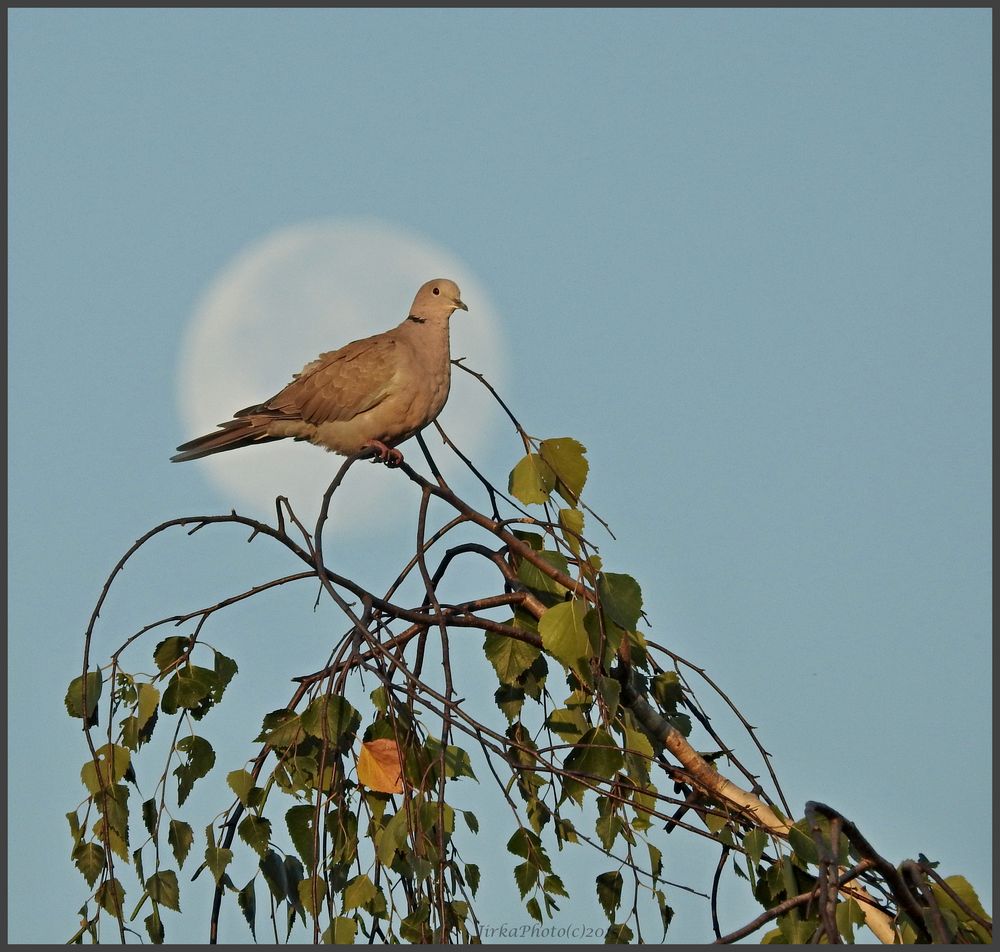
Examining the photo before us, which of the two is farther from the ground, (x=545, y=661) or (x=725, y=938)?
(x=545, y=661)

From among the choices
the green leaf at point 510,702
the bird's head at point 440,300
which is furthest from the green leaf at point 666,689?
the bird's head at point 440,300

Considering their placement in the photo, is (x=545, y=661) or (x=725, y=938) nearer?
(x=725, y=938)

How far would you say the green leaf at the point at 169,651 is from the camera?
3.08 meters

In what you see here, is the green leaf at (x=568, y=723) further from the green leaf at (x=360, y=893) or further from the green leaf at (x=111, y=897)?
the green leaf at (x=111, y=897)

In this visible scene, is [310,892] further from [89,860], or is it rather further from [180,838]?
[89,860]

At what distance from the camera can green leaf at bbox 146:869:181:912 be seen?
287 centimetres

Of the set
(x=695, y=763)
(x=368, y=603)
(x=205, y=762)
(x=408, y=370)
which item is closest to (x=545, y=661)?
(x=695, y=763)

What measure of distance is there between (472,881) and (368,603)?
73cm

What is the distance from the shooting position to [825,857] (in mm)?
2434

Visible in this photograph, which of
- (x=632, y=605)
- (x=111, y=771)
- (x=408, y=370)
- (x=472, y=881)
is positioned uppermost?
(x=408, y=370)

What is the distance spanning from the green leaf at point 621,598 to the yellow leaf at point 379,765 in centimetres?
59

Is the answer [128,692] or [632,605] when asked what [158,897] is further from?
[632,605]

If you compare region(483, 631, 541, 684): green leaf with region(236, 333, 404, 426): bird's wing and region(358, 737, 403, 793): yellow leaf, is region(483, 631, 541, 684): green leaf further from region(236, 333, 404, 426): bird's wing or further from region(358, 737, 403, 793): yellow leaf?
region(236, 333, 404, 426): bird's wing

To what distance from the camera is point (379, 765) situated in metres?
2.79
